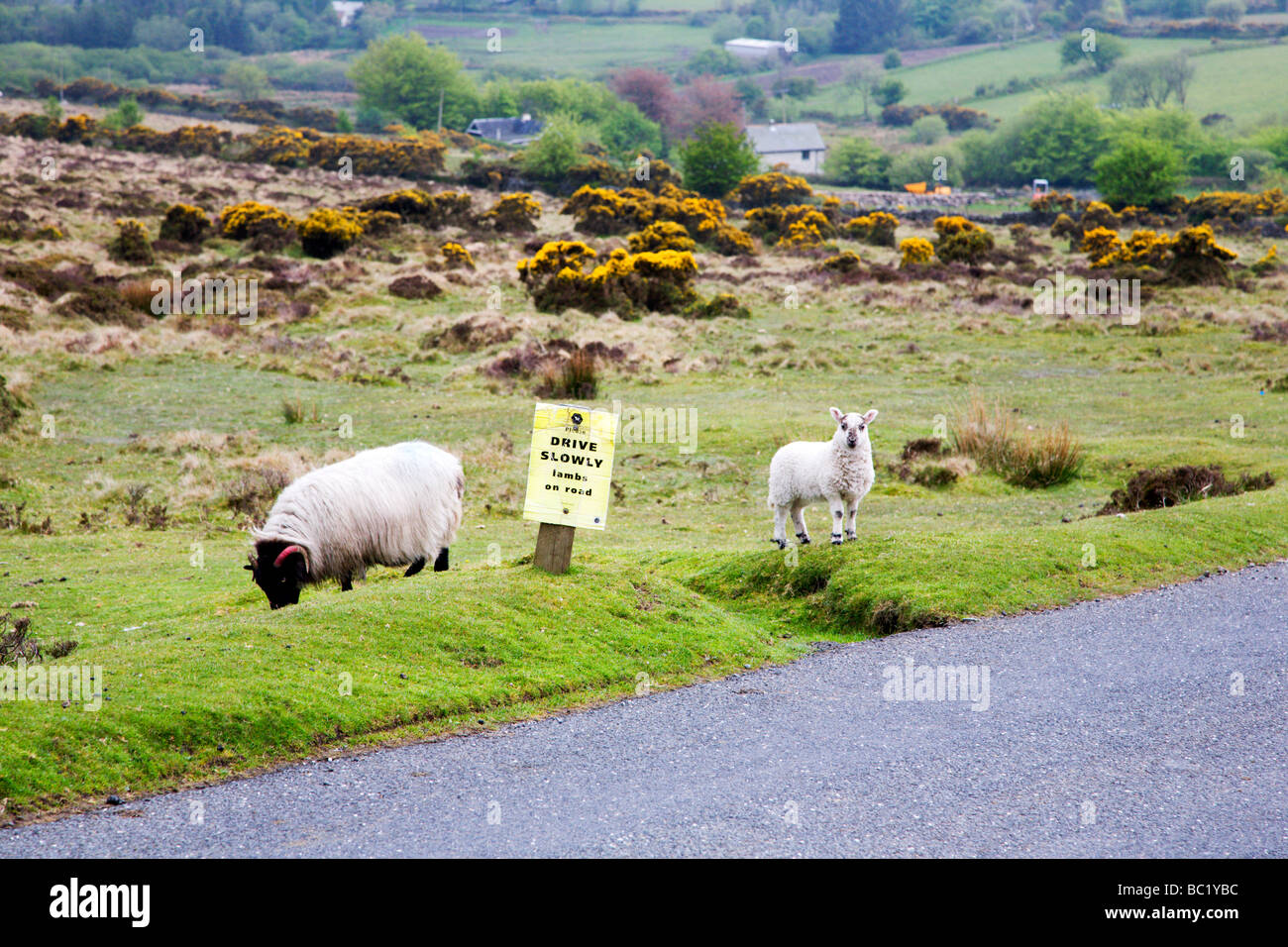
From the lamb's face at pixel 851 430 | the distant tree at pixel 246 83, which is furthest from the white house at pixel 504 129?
the lamb's face at pixel 851 430

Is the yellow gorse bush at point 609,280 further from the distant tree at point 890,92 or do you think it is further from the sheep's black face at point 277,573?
the distant tree at point 890,92

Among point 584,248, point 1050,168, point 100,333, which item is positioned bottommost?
point 100,333

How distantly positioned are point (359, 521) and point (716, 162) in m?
66.4

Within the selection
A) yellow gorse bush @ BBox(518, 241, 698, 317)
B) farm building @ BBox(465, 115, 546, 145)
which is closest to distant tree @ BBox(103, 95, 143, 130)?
farm building @ BBox(465, 115, 546, 145)

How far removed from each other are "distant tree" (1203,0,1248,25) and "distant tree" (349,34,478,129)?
115840mm

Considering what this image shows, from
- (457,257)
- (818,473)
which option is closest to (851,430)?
(818,473)

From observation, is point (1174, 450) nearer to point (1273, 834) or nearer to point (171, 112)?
point (1273, 834)

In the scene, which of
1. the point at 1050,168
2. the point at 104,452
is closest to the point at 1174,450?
the point at 104,452

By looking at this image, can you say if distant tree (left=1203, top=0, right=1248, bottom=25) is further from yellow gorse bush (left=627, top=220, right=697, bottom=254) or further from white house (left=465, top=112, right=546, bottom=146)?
yellow gorse bush (left=627, top=220, right=697, bottom=254)

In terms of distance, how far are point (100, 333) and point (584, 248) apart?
1694 centimetres

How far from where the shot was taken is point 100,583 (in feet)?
39.1

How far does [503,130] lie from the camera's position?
118 m

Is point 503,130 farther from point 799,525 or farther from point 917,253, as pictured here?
point 799,525

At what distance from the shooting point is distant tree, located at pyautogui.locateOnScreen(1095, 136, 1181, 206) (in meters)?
69.7
